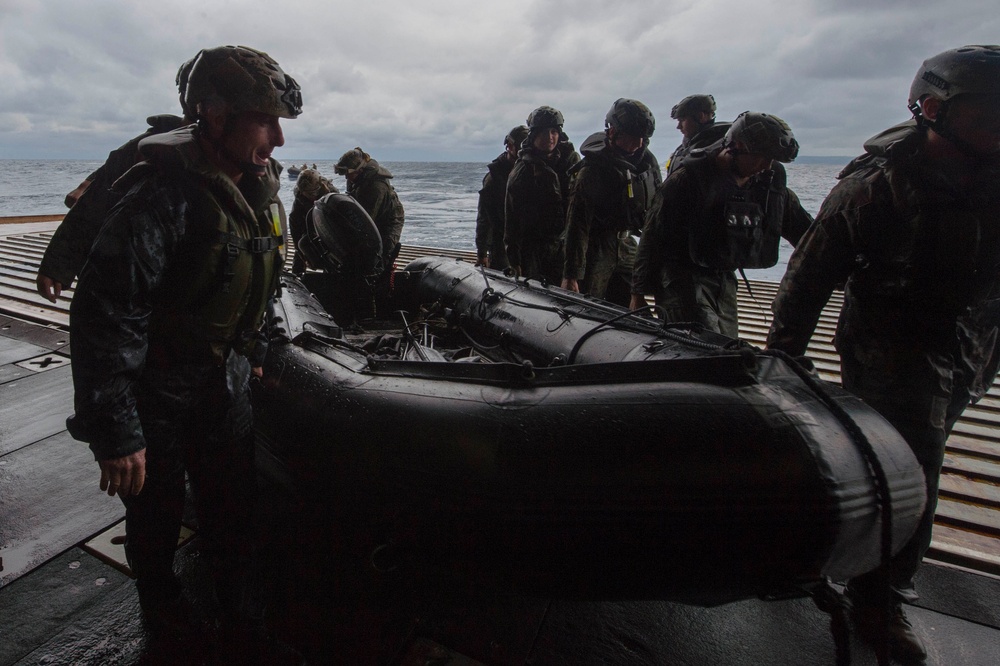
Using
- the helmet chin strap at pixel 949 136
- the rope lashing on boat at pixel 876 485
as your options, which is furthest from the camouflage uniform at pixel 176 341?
the helmet chin strap at pixel 949 136

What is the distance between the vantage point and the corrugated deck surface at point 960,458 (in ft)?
7.38

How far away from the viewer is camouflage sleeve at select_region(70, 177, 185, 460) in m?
1.31

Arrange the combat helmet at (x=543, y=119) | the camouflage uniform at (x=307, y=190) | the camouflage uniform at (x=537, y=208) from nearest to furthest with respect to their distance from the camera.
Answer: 1. the combat helmet at (x=543, y=119)
2. the camouflage uniform at (x=537, y=208)
3. the camouflage uniform at (x=307, y=190)

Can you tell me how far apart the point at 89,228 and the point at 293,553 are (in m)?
1.40

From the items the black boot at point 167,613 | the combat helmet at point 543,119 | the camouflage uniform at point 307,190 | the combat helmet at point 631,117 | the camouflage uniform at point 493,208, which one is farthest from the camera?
the camouflage uniform at point 493,208

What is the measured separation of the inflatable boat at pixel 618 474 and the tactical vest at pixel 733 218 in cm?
104

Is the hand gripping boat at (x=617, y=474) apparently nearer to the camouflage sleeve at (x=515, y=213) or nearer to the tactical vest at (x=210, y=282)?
the tactical vest at (x=210, y=282)

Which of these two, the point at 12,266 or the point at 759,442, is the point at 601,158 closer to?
the point at 759,442

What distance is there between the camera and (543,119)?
4.61m

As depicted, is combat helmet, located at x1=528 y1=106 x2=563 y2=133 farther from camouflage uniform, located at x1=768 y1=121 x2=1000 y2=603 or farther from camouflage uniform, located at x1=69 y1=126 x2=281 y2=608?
camouflage uniform, located at x1=69 y1=126 x2=281 y2=608

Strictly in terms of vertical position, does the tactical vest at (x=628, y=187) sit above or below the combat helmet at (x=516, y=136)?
below

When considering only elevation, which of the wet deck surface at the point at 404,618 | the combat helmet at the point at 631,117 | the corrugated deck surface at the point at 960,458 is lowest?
the wet deck surface at the point at 404,618

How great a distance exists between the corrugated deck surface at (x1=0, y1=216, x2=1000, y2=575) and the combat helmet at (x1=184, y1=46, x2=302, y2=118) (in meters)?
3.07

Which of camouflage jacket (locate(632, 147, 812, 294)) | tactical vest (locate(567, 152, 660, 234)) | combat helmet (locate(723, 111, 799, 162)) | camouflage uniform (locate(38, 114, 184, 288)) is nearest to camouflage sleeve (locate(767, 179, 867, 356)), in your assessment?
combat helmet (locate(723, 111, 799, 162))
